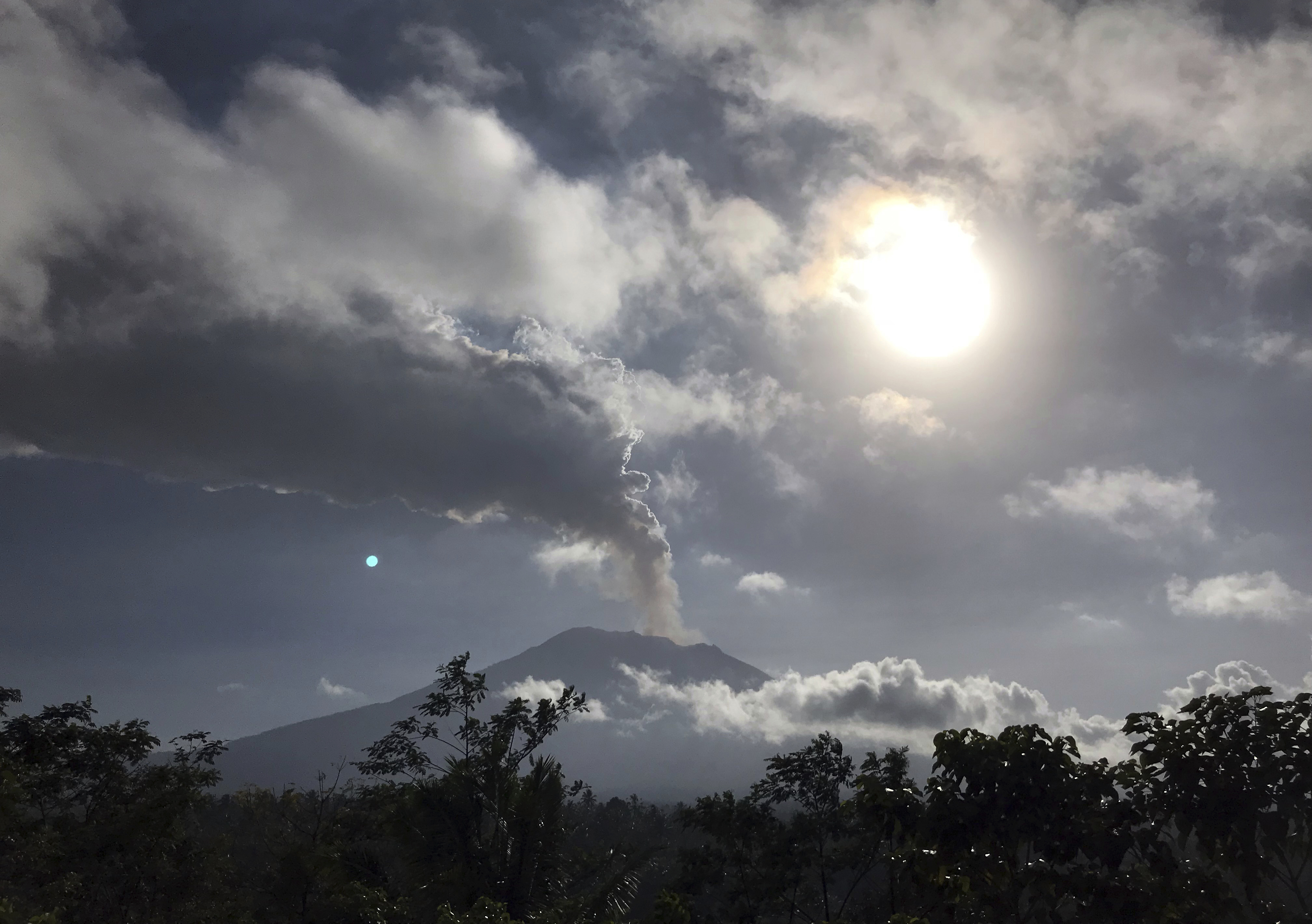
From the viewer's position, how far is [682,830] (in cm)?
2086

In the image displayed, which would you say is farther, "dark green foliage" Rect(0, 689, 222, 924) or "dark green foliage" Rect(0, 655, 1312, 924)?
"dark green foliage" Rect(0, 689, 222, 924)

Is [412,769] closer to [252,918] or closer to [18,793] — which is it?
[252,918]

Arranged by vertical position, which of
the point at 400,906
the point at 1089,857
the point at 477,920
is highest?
the point at 1089,857

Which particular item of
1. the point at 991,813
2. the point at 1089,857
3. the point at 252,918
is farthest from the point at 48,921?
the point at 252,918

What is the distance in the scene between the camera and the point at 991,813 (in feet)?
24.8

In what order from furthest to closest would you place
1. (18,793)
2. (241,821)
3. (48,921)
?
(241,821) < (18,793) < (48,921)

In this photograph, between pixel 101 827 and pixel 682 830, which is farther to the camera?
pixel 682 830

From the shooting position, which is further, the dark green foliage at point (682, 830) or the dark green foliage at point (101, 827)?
the dark green foliage at point (101, 827)

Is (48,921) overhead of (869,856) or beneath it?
overhead

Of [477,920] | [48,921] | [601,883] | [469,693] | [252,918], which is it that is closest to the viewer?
[48,921]

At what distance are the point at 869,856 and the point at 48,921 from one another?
57.5ft

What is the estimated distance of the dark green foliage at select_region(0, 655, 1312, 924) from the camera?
6945 mm

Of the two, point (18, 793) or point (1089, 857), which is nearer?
point (1089, 857)

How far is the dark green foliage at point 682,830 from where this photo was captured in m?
6.95
